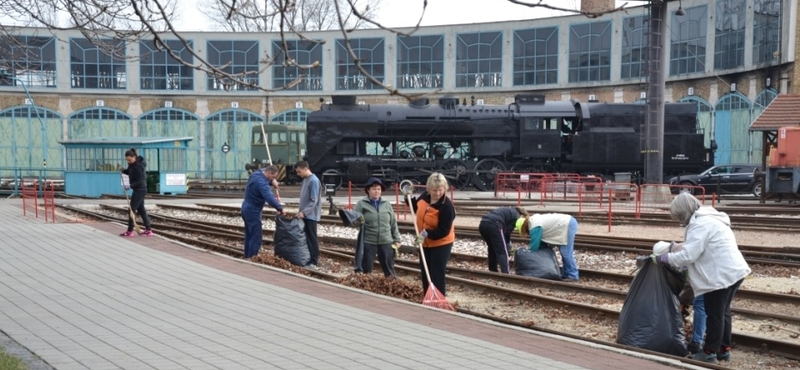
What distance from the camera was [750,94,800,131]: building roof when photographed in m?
29.6

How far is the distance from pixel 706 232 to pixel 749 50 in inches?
1333

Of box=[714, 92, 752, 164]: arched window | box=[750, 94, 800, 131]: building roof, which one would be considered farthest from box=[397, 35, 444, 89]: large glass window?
box=[750, 94, 800, 131]: building roof

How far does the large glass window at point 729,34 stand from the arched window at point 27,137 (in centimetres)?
3516

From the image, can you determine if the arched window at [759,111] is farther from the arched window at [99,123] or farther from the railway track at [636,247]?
the arched window at [99,123]

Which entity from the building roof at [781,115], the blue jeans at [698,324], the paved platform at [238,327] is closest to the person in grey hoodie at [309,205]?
the paved platform at [238,327]

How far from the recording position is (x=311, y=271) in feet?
43.7

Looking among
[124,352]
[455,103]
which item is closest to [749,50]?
[455,103]

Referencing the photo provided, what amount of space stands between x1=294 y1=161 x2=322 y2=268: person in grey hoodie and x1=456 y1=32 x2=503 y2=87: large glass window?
123 feet

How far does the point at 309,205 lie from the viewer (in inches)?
548

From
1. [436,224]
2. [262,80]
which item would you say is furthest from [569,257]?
[262,80]

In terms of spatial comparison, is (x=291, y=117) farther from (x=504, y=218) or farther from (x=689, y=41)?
(x=504, y=218)

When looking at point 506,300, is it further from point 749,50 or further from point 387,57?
point 387,57

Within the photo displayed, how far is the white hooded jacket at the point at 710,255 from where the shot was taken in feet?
25.4

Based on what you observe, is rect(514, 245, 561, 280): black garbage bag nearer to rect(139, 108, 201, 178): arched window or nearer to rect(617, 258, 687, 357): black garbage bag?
rect(617, 258, 687, 357): black garbage bag
